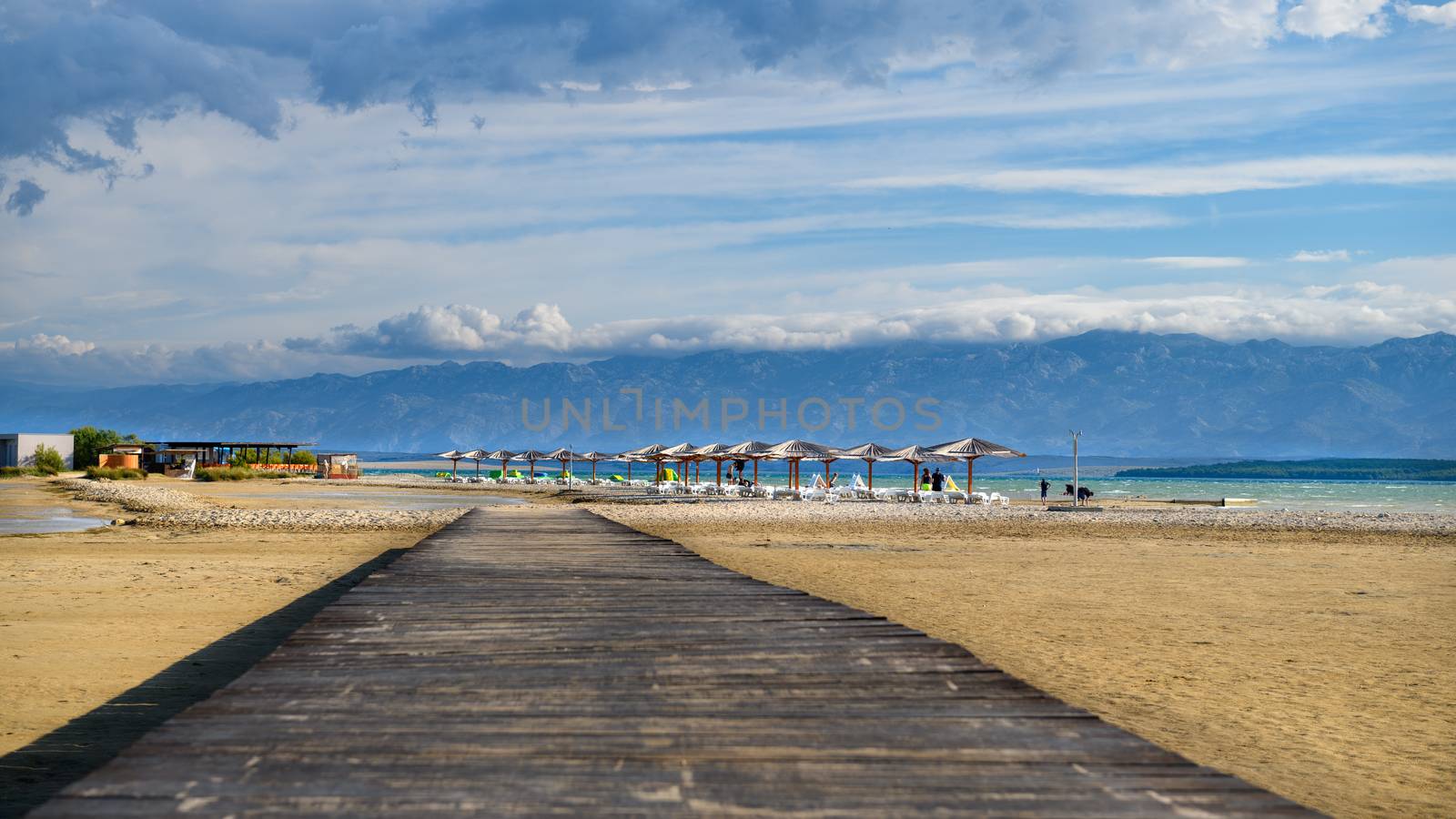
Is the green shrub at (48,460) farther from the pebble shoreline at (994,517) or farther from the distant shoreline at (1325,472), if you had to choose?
the distant shoreline at (1325,472)

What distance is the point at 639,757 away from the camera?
11.1 ft

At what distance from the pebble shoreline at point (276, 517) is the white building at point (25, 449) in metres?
31.1

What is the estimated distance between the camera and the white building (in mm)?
57344

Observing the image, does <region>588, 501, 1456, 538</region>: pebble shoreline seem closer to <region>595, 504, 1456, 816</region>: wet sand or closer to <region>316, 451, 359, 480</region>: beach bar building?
<region>595, 504, 1456, 816</region>: wet sand

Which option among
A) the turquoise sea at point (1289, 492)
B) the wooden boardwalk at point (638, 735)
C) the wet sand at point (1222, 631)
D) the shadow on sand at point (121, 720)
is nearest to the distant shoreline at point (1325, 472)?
the turquoise sea at point (1289, 492)

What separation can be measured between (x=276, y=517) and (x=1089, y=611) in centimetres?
1853

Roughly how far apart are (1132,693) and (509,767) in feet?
14.9

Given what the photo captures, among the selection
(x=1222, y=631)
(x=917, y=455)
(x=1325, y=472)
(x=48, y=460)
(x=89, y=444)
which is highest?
(x=89, y=444)

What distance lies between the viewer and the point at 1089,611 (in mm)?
10320

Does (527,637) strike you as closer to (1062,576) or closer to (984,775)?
(984,775)

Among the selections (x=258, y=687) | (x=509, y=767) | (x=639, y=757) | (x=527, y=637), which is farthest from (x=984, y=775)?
Result: (x=527, y=637)

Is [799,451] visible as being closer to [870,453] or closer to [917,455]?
[870,453]

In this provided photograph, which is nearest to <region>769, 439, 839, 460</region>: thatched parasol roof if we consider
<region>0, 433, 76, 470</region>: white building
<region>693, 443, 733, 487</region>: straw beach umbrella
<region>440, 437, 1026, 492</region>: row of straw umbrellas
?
<region>440, 437, 1026, 492</region>: row of straw umbrellas

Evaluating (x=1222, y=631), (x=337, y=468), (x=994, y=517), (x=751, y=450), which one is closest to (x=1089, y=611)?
(x=1222, y=631)
